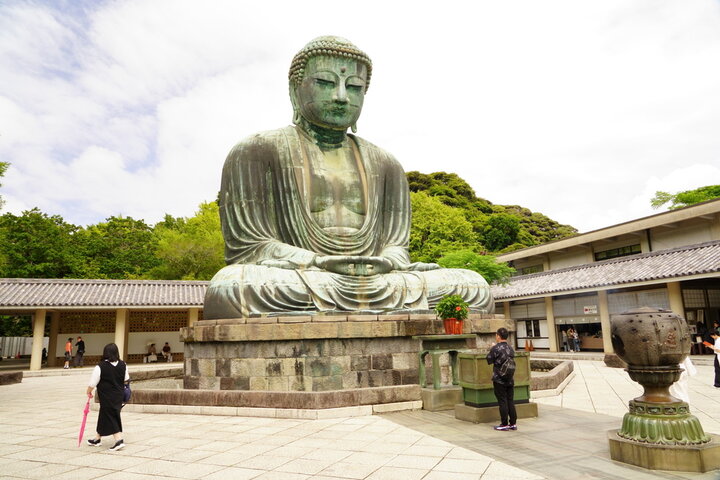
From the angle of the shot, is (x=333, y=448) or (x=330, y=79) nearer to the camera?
(x=333, y=448)

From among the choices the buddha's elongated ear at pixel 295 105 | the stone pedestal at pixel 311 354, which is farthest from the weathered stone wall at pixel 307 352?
the buddha's elongated ear at pixel 295 105

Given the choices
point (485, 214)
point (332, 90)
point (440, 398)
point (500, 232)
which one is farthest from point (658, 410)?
point (485, 214)

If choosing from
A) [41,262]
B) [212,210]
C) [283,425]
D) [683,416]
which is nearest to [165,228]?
[212,210]

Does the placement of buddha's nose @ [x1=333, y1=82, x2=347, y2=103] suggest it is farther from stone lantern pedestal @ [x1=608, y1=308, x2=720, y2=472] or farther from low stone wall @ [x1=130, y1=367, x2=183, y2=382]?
low stone wall @ [x1=130, y1=367, x2=183, y2=382]

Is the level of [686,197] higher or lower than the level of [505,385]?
higher

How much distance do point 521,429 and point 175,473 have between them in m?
3.54

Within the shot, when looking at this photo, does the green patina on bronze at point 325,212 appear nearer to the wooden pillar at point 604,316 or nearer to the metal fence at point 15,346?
the wooden pillar at point 604,316

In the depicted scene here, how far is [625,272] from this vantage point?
19688 millimetres

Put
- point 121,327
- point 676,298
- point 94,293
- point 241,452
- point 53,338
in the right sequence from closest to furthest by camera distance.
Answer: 1. point 241,452
2. point 676,298
3. point 121,327
4. point 94,293
5. point 53,338

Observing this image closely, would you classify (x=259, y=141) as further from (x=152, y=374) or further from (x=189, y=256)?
(x=189, y=256)

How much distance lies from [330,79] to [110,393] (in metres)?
6.62

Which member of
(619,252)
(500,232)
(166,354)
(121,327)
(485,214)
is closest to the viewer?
(121,327)

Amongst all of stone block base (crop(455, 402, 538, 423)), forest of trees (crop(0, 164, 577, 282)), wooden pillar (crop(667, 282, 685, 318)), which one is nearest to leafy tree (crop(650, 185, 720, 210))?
forest of trees (crop(0, 164, 577, 282))

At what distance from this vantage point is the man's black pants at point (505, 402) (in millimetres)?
5469
